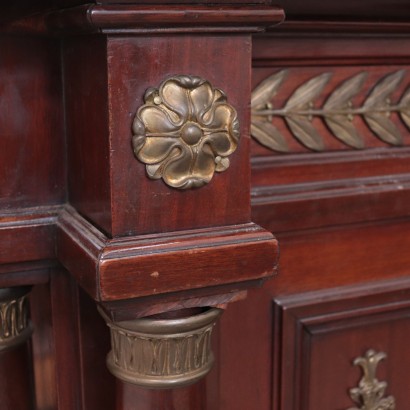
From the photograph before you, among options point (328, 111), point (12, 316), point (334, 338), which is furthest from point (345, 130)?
point (12, 316)

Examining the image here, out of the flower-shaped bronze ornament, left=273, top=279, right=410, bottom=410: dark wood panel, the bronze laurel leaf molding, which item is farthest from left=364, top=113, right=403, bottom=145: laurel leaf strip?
the flower-shaped bronze ornament

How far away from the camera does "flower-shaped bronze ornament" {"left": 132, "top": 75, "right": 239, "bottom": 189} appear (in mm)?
398

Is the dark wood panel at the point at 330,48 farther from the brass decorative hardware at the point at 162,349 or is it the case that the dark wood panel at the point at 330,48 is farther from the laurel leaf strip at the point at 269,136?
the brass decorative hardware at the point at 162,349

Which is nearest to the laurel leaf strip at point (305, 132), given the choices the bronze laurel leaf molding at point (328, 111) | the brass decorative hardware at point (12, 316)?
the bronze laurel leaf molding at point (328, 111)

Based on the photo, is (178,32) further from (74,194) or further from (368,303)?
(368,303)

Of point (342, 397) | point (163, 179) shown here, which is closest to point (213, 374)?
point (342, 397)

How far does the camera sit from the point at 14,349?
0.54 metres

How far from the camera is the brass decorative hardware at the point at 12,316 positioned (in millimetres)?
529

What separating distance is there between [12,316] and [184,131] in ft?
0.73

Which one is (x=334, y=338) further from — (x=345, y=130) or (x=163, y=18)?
(x=163, y=18)

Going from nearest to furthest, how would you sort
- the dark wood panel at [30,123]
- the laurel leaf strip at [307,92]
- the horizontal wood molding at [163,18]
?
the horizontal wood molding at [163,18] < the dark wood panel at [30,123] < the laurel leaf strip at [307,92]

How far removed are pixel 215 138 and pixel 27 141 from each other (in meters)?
0.15

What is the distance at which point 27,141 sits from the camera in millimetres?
489

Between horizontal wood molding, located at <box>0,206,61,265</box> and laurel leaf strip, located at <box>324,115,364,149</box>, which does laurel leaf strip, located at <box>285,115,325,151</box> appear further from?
horizontal wood molding, located at <box>0,206,61,265</box>
